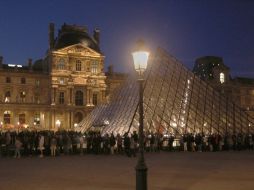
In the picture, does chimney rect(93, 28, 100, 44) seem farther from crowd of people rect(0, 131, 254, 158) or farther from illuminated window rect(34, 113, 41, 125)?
crowd of people rect(0, 131, 254, 158)

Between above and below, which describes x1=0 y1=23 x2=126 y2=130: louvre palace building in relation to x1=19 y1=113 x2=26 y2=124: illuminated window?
above

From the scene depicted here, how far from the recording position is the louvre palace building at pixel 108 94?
2853 cm

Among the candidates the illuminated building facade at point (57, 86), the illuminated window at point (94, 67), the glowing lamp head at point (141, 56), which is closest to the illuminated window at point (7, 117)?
the illuminated building facade at point (57, 86)

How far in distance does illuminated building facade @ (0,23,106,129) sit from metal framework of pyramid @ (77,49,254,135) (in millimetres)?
26043

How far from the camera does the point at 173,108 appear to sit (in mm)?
28672

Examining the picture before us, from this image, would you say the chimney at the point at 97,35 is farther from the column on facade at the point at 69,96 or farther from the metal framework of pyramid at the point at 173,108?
the metal framework of pyramid at the point at 173,108

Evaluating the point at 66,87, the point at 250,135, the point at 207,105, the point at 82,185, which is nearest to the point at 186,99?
the point at 207,105

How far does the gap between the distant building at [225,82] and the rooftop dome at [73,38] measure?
23.1 meters

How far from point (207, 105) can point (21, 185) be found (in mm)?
20623

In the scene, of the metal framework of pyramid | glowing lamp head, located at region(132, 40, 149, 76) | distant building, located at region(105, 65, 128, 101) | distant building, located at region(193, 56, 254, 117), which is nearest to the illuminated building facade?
distant building, located at region(105, 65, 128, 101)

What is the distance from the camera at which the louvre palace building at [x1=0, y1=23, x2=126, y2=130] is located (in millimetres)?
58344

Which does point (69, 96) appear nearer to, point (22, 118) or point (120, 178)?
point (22, 118)

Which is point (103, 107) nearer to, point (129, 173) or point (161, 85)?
point (161, 85)

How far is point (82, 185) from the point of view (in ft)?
35.2
